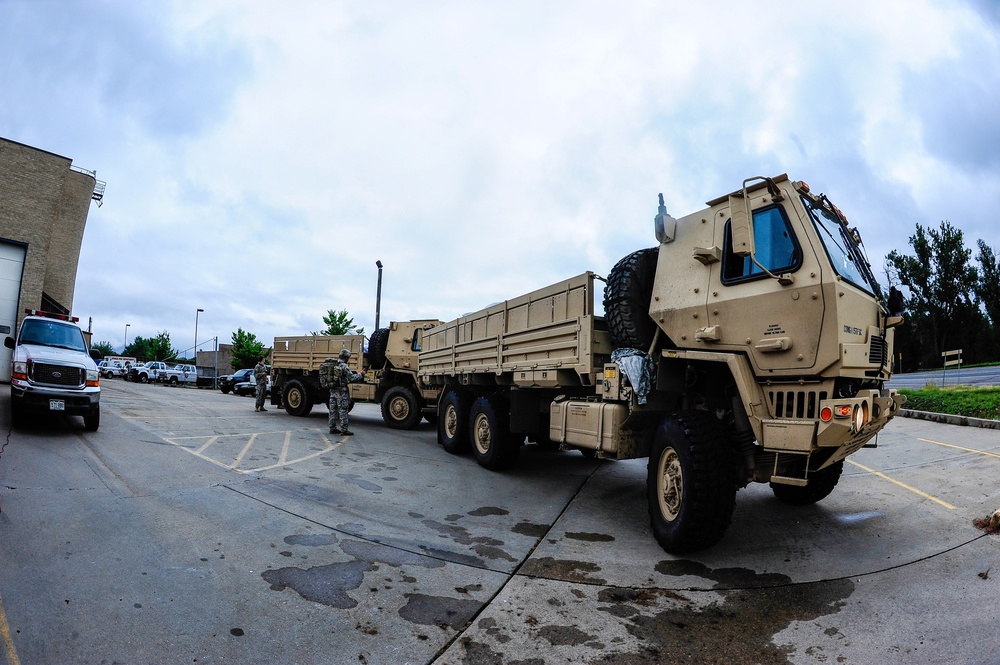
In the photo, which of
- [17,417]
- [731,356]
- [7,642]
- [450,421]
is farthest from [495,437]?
[17,417]

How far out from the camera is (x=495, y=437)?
838 cm

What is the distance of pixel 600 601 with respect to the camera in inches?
160

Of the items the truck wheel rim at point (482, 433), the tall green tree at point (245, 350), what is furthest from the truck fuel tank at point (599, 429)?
the tall green tree at point (245, 350)

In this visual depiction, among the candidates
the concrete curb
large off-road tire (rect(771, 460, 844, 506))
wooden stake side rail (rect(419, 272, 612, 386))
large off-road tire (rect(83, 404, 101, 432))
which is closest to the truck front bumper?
large off-road tire (rect(83, 404, 101, 432))

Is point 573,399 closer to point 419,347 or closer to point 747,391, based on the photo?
point 747,391

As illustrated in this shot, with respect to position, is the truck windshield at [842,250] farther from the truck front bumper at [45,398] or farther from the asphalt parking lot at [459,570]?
the truck front bumper at [45,398]

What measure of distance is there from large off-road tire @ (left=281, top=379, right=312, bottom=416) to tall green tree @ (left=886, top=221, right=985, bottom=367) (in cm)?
3984

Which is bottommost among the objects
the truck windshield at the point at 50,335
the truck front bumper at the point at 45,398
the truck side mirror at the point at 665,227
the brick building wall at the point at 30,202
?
the truck front bumper at the point at 45,398

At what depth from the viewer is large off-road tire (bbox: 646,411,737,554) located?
4621 mm

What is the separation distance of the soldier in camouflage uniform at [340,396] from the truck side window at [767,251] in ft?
28.7

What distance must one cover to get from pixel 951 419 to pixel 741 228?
10.9 metres

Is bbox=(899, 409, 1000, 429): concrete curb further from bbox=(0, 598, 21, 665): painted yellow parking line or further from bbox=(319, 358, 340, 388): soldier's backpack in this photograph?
bbox=(0, 598, 21, 665): painted yellow parking line

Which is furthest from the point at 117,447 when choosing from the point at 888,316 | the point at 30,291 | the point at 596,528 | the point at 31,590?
the point at 30,291

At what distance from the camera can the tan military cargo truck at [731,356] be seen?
14.7ft
